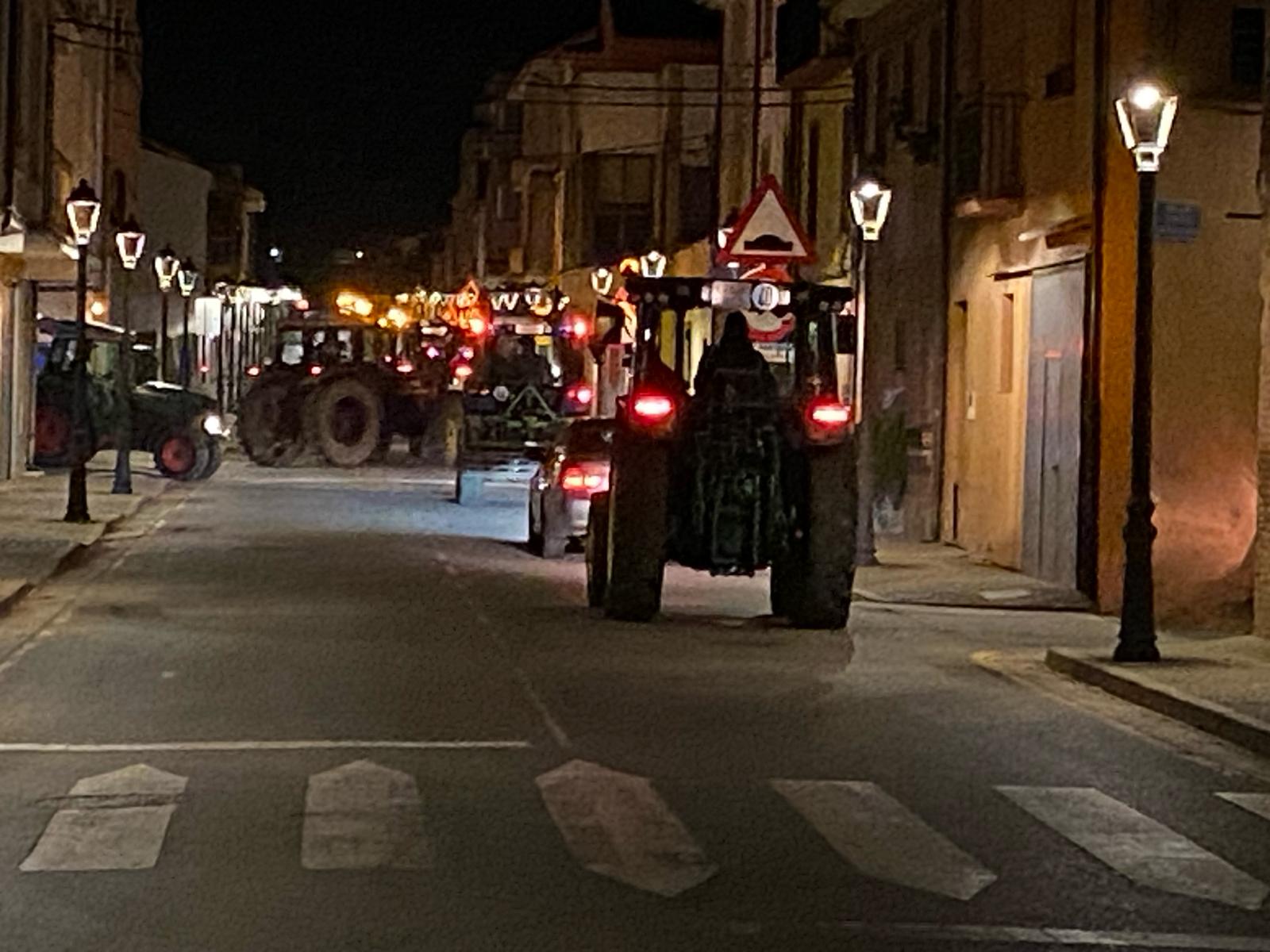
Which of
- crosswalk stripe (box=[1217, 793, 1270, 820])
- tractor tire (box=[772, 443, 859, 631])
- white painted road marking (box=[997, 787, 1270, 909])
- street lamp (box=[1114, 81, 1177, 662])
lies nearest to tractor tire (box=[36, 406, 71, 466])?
tractor tire (box=[772, 443, 859, 631])

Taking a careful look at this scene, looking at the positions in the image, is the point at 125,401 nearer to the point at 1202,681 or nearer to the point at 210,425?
the point at 210,425

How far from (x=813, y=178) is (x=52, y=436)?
12.7m

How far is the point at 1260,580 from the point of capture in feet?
59.3

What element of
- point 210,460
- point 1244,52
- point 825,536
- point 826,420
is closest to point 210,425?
point 210,460

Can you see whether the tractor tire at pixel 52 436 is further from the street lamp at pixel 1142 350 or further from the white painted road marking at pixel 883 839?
the white painted road marking at pixel 883 839

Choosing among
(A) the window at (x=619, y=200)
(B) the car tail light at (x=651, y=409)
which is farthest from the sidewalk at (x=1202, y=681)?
(A) the window at (x=619, y=200)

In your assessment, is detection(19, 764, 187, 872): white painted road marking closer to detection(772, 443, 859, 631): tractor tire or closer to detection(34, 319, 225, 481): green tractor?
detection(772, 443, 859, 631): tractor tire

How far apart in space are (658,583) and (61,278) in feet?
73.3

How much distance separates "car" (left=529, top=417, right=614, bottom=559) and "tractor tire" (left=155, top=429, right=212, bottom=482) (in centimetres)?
1423

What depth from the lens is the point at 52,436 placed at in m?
37.5

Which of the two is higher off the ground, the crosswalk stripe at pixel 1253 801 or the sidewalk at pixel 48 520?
the sidewalk at pixel 48 520

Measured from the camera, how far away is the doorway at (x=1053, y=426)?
71.0ft

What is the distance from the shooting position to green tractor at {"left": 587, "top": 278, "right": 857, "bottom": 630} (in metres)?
17.6

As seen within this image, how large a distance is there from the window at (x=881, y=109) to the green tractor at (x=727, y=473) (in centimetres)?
1130
